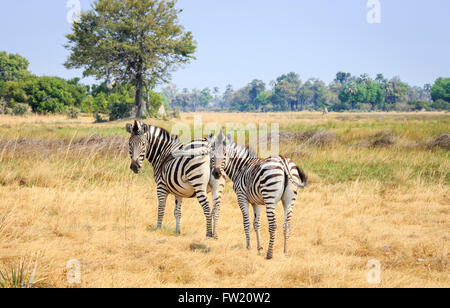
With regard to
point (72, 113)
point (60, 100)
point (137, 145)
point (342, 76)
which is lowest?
point (137, 145)

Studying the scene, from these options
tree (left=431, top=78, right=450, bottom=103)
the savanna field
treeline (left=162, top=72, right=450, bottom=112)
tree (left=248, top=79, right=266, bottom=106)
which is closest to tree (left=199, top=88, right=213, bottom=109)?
treeline (left=162, top=72, right=450, bottom=112)

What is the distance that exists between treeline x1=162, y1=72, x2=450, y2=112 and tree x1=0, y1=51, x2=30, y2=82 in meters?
30.3

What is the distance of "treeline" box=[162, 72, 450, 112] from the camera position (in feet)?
352

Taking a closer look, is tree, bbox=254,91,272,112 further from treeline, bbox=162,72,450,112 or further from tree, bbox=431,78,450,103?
tree, bbox=431,78,450,103

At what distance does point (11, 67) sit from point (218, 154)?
88.9 metres

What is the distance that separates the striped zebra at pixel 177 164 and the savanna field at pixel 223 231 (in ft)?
2.58

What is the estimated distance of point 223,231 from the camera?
26.0ft

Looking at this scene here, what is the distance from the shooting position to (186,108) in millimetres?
185125

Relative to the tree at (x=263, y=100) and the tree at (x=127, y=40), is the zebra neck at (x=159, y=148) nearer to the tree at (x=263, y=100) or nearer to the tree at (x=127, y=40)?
the tree at (x=127, y=40)

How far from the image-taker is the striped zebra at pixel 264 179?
600cm

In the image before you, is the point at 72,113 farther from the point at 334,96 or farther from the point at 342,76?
the point at 342,76

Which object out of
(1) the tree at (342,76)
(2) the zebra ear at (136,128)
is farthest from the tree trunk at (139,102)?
(1) the tree at (342,76)

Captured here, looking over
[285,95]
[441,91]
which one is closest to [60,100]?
[441,91]

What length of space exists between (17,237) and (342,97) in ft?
380
